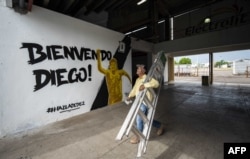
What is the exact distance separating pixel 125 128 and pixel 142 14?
776cm

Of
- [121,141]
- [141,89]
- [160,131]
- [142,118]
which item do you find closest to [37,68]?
Result: [121,141]

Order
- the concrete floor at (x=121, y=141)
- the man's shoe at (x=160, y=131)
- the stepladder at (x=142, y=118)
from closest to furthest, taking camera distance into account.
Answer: the stepladder at (x=142, y=118) → the concrete floor at (x=121, y=141) → the man's shoe at (x=160, y=131)

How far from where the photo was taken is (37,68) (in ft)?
10.3

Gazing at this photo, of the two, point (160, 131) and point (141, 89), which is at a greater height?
point (141, 89)

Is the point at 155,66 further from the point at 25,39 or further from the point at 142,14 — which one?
the point at 142,14

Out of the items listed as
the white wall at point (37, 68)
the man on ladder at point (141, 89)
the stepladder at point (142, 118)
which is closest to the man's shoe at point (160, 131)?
the man on ladder at point (141, 89)

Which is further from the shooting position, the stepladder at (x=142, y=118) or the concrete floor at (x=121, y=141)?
the concrete floor at (x=121, y=141)

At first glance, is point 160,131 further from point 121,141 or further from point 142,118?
point 142,118

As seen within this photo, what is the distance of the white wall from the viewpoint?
2.76m

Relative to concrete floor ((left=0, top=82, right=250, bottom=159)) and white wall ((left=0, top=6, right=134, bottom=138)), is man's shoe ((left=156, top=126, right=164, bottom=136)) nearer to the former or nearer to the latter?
concrete floor ((left=0, top=82, right=250, bottom=159))

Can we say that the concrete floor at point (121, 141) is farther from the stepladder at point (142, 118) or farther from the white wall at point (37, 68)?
the stepladder at point (142, 118)

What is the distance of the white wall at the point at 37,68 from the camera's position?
276 centimetres

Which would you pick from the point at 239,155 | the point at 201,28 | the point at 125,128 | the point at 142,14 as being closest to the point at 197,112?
the point at 239,155

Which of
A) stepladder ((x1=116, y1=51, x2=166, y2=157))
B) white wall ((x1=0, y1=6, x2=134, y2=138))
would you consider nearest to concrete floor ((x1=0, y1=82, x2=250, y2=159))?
white wall ((x1=0, y1=6, x2=134, y2=138))
